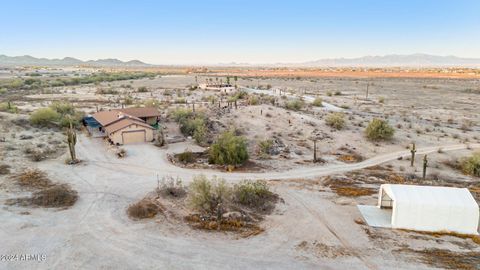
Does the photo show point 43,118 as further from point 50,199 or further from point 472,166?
point 472,166

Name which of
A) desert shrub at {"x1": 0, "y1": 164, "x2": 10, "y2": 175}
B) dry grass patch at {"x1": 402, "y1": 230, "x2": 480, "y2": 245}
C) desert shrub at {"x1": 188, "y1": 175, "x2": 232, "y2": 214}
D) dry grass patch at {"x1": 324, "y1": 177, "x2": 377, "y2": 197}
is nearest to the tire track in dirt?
dry grass patch at {"x1": 324, "y1": 177, "x2": 377, "y2": 197}

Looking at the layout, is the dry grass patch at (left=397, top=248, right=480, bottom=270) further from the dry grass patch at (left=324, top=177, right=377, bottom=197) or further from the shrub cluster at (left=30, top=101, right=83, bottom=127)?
the shrub cluster at (left=30, top=101, right=83, bottom=127)

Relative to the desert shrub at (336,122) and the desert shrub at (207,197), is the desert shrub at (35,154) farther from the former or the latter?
the desert shrub at (336,122)

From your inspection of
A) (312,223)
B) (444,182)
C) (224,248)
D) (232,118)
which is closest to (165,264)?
(224,248)

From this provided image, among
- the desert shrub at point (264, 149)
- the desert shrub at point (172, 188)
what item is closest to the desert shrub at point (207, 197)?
the desert shrub at point (172, 188)

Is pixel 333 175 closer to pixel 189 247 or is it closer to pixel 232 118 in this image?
pixel 189 247
